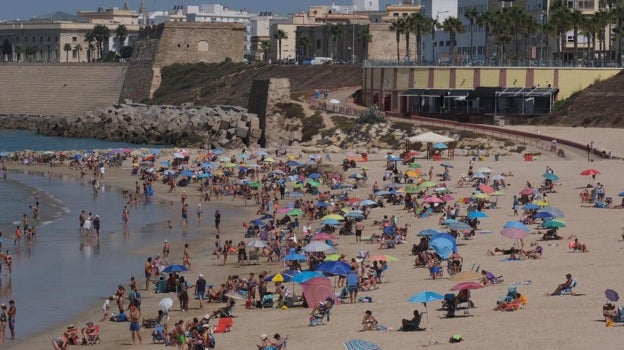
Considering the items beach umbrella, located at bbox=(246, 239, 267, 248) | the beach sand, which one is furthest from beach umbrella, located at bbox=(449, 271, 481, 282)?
beach umbrella, located at bbox=(246, 239, 267, 248)

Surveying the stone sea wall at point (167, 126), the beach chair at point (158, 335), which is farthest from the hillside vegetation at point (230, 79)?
the beach chair at point (158, 335)

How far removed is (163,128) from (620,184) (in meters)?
51.5

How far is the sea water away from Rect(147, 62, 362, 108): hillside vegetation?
4112 centimetres

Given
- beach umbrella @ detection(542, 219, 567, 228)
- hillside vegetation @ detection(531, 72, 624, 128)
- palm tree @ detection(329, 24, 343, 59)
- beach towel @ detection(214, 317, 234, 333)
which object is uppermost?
palm tree @ detection(329, 24, 343, 59)

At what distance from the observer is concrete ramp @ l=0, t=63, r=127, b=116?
12562cm

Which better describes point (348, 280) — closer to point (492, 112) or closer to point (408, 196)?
point (408, 196)

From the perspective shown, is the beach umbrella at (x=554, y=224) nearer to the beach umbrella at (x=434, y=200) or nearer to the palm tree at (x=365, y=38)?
the beach umbrella at (x=434, y=200)

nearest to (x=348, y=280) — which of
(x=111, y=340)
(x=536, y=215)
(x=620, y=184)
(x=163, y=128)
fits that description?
(x=111, y=340)

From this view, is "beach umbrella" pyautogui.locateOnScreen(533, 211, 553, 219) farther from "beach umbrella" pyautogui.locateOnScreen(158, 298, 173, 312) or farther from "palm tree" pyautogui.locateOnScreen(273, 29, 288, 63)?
"palm tree" pyautogui.locateOnScreen(273, 29, 288, 63)

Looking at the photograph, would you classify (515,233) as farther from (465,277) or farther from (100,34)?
(100,34)

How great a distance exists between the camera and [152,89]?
123 metres

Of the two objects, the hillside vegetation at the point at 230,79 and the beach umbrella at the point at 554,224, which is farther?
the hillside vegetation at the point at 230,79

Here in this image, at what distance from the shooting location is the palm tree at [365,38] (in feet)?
382

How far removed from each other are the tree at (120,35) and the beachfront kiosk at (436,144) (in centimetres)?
10492
